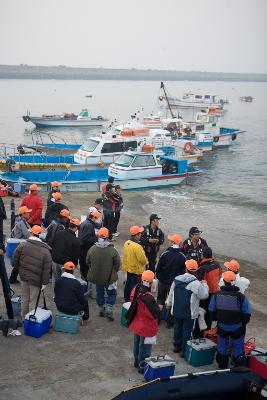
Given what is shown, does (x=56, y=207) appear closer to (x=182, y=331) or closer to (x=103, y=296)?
(x=103, y=296)

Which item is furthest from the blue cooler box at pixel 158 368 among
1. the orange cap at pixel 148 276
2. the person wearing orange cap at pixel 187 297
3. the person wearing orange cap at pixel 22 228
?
the person wearing orange cap at pixel 22 228

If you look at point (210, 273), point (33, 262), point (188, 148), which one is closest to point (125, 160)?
point (188, 148)

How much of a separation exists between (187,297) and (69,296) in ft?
6.25

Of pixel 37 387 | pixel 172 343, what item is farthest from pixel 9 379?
pixel 172 343

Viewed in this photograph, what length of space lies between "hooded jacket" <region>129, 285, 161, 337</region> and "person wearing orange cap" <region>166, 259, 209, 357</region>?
698 millimetres

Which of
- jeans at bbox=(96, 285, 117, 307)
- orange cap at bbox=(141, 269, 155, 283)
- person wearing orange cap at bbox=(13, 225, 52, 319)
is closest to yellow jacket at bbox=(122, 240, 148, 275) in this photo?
jeans at bbox=(96, 285, 117, 307)

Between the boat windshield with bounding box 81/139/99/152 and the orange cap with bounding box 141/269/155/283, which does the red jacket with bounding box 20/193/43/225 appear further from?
the boat windshield with bounding box 81/139/99/152

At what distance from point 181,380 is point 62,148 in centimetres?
2984

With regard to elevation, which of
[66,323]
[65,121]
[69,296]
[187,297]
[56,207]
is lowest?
[65,121]

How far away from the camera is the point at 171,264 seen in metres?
9.32

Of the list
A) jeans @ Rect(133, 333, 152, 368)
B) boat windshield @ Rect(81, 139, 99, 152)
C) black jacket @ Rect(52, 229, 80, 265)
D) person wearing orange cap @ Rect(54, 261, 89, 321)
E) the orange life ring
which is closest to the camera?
jeans @ Rect(133, 333, 152, 368)

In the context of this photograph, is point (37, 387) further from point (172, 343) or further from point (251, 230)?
point (251, 230)

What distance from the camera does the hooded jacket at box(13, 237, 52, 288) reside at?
8.79 metres

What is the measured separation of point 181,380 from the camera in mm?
6641
